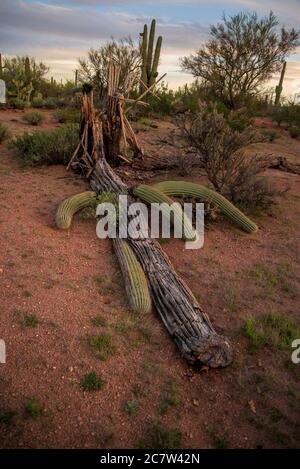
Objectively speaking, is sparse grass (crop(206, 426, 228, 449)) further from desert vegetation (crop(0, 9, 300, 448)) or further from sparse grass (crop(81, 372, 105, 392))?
sparse grass (crop(81, 372, 105, 392))

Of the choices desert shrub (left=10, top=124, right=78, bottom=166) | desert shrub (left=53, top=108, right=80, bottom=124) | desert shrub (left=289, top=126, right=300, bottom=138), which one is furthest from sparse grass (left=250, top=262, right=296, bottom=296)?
desert shrub (left=289, top=126, right=300, bottom=138)

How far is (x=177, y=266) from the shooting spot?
5051 mm

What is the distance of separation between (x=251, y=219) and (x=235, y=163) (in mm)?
1045

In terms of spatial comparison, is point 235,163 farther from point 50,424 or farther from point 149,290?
point 50,424

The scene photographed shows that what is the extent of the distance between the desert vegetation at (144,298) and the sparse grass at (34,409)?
1 centimetres

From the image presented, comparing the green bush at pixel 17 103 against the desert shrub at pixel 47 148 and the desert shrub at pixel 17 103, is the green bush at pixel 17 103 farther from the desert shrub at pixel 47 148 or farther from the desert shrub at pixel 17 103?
the desert shrub at pixel 47 148

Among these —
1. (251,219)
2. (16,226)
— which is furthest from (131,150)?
(16,226)

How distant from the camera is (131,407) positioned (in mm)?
3061

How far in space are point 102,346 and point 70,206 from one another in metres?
2.83

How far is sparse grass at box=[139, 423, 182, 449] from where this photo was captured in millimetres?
2809

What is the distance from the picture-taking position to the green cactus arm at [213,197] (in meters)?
6.04

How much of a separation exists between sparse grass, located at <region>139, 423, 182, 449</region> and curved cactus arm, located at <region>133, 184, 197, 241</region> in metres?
2.96

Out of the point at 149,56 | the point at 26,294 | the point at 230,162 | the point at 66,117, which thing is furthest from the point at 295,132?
the point at 26,294

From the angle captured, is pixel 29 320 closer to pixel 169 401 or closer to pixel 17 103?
pixel 169 401
